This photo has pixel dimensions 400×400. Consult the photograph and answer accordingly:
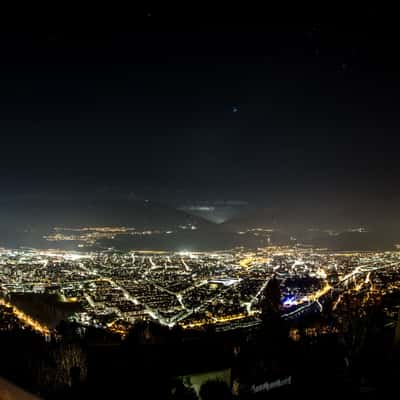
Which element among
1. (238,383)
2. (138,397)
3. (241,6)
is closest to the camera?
(241,6)

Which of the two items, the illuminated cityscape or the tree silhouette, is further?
the illuminated cityscape

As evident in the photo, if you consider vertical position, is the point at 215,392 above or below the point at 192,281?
above

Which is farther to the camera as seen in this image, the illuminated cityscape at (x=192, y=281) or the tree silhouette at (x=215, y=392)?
the illuminated cityscape at (x=192, y=281)

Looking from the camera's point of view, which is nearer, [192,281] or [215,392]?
[215,392]

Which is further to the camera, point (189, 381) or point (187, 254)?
point (187, 254)

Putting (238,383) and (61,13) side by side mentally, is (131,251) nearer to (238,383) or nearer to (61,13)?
(238,383)

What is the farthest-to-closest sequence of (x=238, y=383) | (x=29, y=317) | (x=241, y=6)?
(x=29, y=317)
(x=238, y=383)
(x=241, y=6)

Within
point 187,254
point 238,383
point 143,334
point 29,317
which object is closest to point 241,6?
point 238,383

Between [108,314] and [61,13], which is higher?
[61,13]

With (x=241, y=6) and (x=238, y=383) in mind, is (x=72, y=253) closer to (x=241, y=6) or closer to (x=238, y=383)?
(x=238, y=383)
